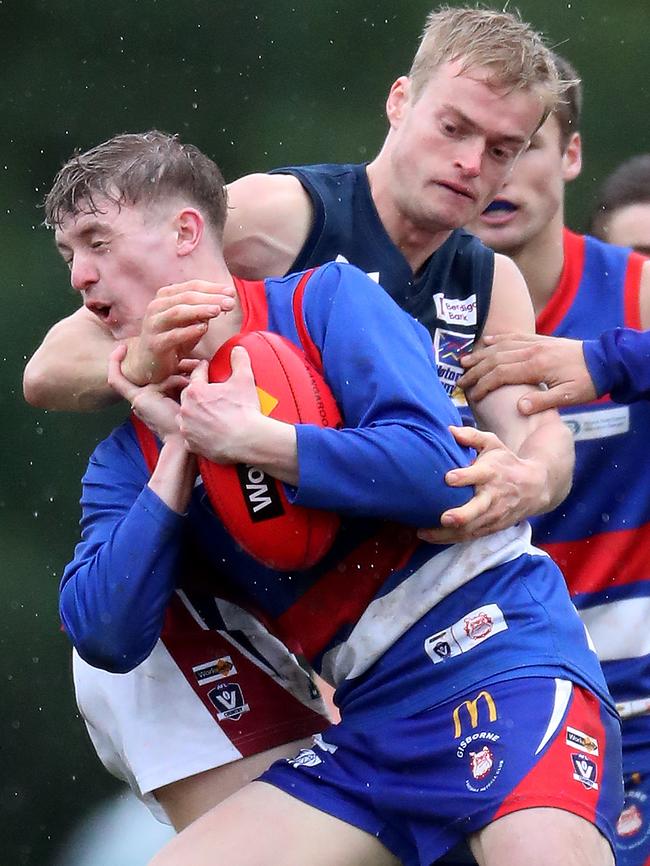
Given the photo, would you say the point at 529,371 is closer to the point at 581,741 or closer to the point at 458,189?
the point at 458,189

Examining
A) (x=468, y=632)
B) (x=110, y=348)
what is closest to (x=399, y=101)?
(x=110, y=348)

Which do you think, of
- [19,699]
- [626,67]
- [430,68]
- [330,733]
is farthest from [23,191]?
[330,733]

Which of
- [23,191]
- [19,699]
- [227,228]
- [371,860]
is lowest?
[19,699]

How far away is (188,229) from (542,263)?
1.45 metres

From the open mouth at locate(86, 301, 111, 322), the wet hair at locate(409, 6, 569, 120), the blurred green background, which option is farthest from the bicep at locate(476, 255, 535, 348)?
the blurred green background

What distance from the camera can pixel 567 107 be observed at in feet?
16.3

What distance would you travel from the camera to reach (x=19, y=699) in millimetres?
8797

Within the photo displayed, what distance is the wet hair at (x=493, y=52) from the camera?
4.03m

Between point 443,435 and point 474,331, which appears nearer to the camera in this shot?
point 443,435

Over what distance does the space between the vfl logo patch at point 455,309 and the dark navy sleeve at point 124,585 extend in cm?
87

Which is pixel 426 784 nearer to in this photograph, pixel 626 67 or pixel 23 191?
pixel 23 191

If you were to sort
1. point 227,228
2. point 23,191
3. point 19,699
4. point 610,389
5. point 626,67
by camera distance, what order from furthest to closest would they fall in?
point 626,67, point 23,191, point 19,699, point 610,389, point 227,228

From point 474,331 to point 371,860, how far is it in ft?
3.99

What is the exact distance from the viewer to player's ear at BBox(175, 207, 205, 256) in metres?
3.58
